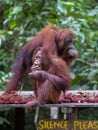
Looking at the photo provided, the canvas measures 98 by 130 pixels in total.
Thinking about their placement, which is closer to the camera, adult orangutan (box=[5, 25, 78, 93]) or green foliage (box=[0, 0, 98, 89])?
adult orangutan (box=[5, 25, 78, 93])

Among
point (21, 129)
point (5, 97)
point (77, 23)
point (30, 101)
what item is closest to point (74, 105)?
point (30, 101)

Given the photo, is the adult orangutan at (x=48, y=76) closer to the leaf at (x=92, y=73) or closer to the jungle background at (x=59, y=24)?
the jungle background at (x=59, y=24)

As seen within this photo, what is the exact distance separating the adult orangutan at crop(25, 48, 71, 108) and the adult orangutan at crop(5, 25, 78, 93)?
0.15m

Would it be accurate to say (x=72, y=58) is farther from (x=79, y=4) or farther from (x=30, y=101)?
(x=79, y=4)

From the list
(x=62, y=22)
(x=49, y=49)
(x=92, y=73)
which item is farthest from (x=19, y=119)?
(x=62, y=22)

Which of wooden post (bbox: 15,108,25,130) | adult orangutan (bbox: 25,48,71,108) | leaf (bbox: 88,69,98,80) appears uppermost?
adult orangutan (bbox: 25,48,71,108)

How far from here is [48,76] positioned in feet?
12.7

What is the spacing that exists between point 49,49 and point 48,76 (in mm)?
364

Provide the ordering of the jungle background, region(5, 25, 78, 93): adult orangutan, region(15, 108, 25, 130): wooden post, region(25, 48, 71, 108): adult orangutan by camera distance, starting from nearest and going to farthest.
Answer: region(25, 48, 71, 108): adult orangutan < region(5, 25, 78, 93): adult orangutan < region(15, 108, 25, 130): wooden post < the jungle background

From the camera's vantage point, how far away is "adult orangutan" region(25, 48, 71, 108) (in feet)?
12.7

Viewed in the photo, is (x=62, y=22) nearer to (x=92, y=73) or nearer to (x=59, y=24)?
(x=59, y=24)

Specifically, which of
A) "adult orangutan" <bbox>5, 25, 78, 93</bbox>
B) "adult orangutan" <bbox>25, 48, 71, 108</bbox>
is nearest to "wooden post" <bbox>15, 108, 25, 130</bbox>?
"adult orangutan" <bbox>5, 25, 78, 93</bbox>

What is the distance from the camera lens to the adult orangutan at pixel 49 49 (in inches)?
165

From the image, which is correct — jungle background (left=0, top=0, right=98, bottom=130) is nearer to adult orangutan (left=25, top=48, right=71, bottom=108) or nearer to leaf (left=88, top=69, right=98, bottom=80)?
leaf (left=88, top=69, right=98, bottom=80)
